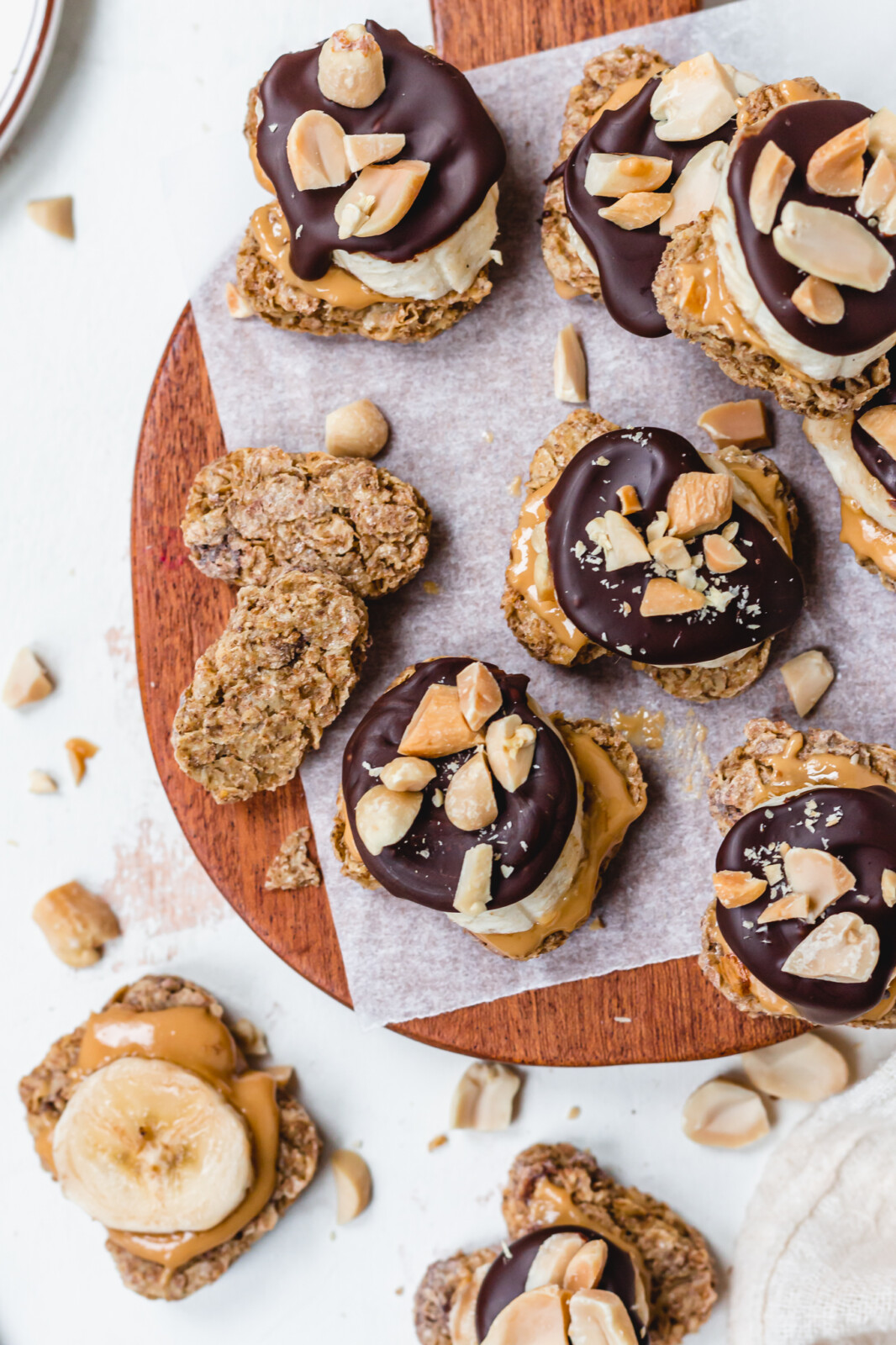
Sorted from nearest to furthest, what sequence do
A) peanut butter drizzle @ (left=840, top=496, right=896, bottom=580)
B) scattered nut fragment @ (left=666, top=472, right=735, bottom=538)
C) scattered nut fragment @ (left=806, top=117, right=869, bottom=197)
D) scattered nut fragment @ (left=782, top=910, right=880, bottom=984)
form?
1. scattered nut fragment @ (left=806, top=117, right=869, bottom=197)
2. scattered nut fragment @ (left=782, top=910, right=880, bottom=984)
3. scattered nut fragment @ (left=666, top=472, right=735, bottom=538)
4. peanut butter drizzle @ (left=840, top=496, right=896, bottom=580)

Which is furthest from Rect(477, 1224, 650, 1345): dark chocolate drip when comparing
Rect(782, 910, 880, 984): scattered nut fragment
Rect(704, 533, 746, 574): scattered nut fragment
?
Rect(704, 533, 746, 574): scattered nut fragment

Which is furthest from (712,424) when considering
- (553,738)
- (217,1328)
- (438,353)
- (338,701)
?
(217,1328)

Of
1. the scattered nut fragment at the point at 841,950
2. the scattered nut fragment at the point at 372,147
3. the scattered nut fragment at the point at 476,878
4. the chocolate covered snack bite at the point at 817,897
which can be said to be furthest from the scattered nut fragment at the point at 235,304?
the scattered nut fragment at the point at 841,950

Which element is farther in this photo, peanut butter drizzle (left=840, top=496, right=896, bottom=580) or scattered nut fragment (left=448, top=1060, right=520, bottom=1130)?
scattered nut fragment (left=448, top=1060, right=520, bottom=1130)

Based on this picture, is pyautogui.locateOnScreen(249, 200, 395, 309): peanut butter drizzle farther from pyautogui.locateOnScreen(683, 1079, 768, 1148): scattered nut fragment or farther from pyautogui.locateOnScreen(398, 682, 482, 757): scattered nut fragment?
pyautogui.locateOnScreen(683, 1079, 768, 1148): scattered nut fragment

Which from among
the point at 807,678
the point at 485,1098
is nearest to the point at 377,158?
the point at 807,678
